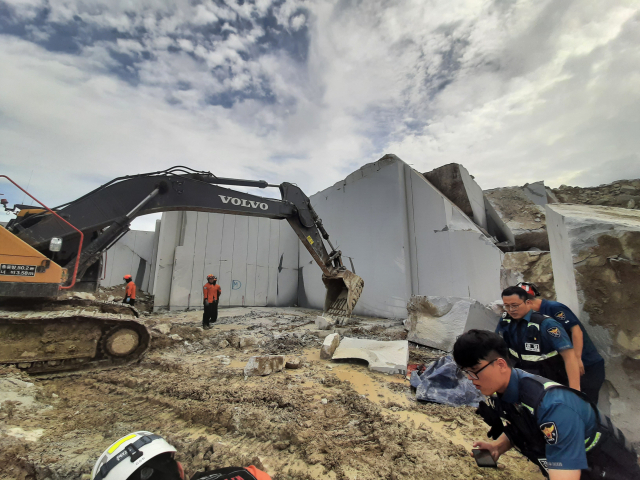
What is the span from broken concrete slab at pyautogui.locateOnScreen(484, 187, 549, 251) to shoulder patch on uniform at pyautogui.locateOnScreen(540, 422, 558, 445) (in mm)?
9057

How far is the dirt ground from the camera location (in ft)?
6.14

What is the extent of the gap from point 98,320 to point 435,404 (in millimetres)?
4316

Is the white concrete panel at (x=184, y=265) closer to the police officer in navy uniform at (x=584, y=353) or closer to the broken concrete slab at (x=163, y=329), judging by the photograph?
the broken concrete slab at (x=163, y=329)

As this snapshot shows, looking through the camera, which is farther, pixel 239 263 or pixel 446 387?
pixel 239 263

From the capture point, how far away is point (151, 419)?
2564mm

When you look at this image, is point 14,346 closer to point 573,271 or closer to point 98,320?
point 98,320

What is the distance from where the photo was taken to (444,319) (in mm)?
4887

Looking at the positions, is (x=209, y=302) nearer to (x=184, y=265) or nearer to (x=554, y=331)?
(x=184, y=265)

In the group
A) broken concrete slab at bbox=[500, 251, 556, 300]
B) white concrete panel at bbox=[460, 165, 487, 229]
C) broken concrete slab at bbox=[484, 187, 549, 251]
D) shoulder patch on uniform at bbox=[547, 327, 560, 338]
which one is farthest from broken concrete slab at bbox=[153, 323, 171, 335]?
broken concrete slab at bbox=[484, 187, 549, 251]

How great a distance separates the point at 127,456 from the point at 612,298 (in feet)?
9.70

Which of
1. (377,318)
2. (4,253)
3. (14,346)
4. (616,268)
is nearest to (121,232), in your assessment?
(4,253)

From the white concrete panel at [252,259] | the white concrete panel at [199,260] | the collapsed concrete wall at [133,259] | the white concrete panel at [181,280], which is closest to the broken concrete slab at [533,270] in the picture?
the white concrete panel at [252,259]

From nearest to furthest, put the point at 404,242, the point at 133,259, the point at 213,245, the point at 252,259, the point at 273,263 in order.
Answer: the point at 404,242
the point at 213,245
the point at 252,259
the point at 273,263
the point at 133,259

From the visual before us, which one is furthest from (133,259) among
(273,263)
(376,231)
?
(376,231)
